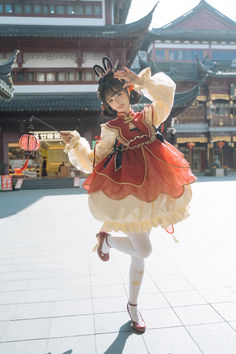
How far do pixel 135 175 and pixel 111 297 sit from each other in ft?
4.35

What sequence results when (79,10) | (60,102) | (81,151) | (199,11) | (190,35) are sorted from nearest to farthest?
(81,151), (60,102), (79,10), (190,35), (199,11)

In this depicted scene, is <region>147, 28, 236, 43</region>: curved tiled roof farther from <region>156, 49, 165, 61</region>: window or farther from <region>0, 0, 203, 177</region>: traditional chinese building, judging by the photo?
<region>0, 0, 203, 177</region>: traditional chinese building

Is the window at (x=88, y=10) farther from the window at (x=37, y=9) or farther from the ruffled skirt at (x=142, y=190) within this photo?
the ruffled skirt at (x=142, y=190)

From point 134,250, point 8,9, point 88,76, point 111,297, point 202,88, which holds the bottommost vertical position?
point 111,297

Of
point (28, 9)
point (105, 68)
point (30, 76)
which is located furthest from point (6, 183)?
point (105, 68)

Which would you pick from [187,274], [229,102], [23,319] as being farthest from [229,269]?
[229,102]

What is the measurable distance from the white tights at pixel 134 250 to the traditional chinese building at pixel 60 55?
44.4ft

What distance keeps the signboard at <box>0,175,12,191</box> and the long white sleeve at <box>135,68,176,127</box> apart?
13.0 metres

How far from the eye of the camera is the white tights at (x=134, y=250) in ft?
5.64

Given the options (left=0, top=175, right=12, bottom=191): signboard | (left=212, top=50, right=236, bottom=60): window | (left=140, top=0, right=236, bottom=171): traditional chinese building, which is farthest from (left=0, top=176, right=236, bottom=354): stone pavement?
(left=212, top=50, right=236, bottom=60): window

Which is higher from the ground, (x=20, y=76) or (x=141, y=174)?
(x=20, y=76)

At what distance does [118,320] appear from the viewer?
2.02 metres

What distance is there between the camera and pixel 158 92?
73.2 inches

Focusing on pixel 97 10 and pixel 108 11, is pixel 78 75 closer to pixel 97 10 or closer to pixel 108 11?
pixel 97 10
